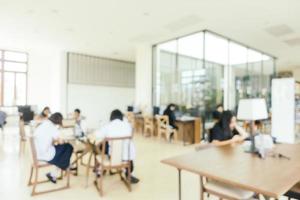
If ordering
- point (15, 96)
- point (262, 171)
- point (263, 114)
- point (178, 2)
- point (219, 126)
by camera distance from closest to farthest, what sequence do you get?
1. point (262, 171)
2. point (263, 114)
3. point (219, 126)
4. point (178, 2)
5. point (15, 96)

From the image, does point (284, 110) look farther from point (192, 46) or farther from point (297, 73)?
point (297, 73)

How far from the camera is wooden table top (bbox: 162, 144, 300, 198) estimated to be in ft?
5.14

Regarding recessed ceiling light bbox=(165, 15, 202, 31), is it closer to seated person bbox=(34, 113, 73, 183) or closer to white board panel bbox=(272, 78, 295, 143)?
white board panel bbox=(272, 78, 295, 143)

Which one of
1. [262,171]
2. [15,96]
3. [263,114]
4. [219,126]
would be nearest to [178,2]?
[219,126]

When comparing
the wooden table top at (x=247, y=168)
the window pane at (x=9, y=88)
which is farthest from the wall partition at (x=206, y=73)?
the window pane at (x=9, y=88)

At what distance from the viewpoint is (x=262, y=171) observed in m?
1.82

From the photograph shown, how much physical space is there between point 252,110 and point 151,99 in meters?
6.56

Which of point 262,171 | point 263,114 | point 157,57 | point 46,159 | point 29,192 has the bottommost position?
point 29,192

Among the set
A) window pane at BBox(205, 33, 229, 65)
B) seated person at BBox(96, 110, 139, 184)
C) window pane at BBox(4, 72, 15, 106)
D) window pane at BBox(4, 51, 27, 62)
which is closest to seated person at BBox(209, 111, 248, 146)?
seated person at BBox(96, 110, 139, 184)

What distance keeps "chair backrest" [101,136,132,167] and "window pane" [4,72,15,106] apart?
29.1 ft

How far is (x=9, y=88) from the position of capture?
10.2 m

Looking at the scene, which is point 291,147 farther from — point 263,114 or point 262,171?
point 262,171

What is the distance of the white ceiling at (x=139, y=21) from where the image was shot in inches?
201

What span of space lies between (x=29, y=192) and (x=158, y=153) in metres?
3.03
